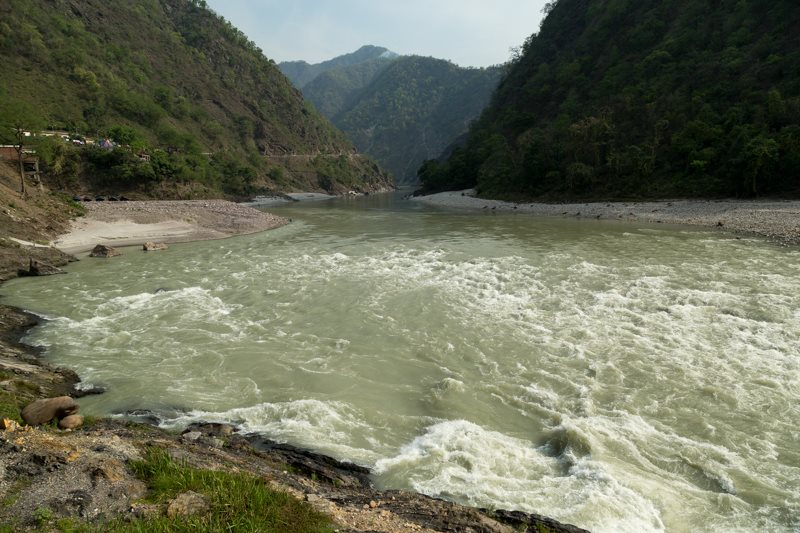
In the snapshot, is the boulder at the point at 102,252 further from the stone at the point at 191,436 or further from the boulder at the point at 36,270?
the stone at the point at 191,436

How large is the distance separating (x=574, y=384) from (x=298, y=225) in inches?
1515

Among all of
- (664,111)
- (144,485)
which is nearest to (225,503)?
(144,485)

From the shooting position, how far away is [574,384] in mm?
10070

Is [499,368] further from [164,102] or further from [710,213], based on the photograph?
[164,102]

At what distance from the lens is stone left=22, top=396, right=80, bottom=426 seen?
22.1ft

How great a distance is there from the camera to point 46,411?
6.92m

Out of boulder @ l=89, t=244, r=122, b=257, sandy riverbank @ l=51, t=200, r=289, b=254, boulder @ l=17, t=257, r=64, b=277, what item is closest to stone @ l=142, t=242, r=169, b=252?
boulder @ l=89, t=244, r=122, b=257

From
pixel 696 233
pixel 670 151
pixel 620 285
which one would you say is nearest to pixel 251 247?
pixel 620 285

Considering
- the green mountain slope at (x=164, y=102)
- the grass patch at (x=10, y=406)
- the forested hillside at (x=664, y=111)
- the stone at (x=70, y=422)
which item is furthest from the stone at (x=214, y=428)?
the green mountain slope at (x=164, y=102)

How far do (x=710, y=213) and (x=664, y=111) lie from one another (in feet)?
84.8

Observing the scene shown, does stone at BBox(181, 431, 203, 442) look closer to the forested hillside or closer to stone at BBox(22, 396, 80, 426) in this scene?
stone at BBox(22, 396, 80, 426)

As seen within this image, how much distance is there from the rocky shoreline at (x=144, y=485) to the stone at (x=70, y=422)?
0.54 ft

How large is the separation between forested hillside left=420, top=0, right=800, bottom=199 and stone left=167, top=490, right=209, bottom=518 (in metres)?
50.4

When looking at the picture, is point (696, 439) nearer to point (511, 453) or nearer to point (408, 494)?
point (511, 453)
